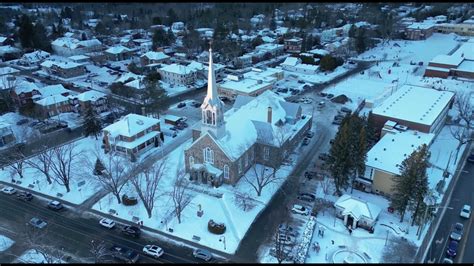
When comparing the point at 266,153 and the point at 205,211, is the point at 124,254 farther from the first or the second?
the point at 266,153

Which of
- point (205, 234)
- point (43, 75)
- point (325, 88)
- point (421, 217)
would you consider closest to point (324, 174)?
point (421, 217)

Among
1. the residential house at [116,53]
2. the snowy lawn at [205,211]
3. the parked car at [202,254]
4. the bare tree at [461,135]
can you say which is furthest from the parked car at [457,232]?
the residential house at [116,53]

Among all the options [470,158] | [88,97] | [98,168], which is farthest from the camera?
[88,97]

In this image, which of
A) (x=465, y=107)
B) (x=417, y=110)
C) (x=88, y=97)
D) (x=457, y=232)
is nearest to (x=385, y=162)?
(x=457, y=232)

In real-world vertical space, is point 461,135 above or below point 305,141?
above

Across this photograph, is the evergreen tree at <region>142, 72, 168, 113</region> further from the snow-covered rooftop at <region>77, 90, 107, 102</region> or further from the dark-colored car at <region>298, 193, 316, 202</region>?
the dark-colored car at <region>298, 193, 316, 202</region>

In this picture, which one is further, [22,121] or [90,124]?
[22,121]

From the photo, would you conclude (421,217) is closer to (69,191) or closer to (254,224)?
(254,224)
